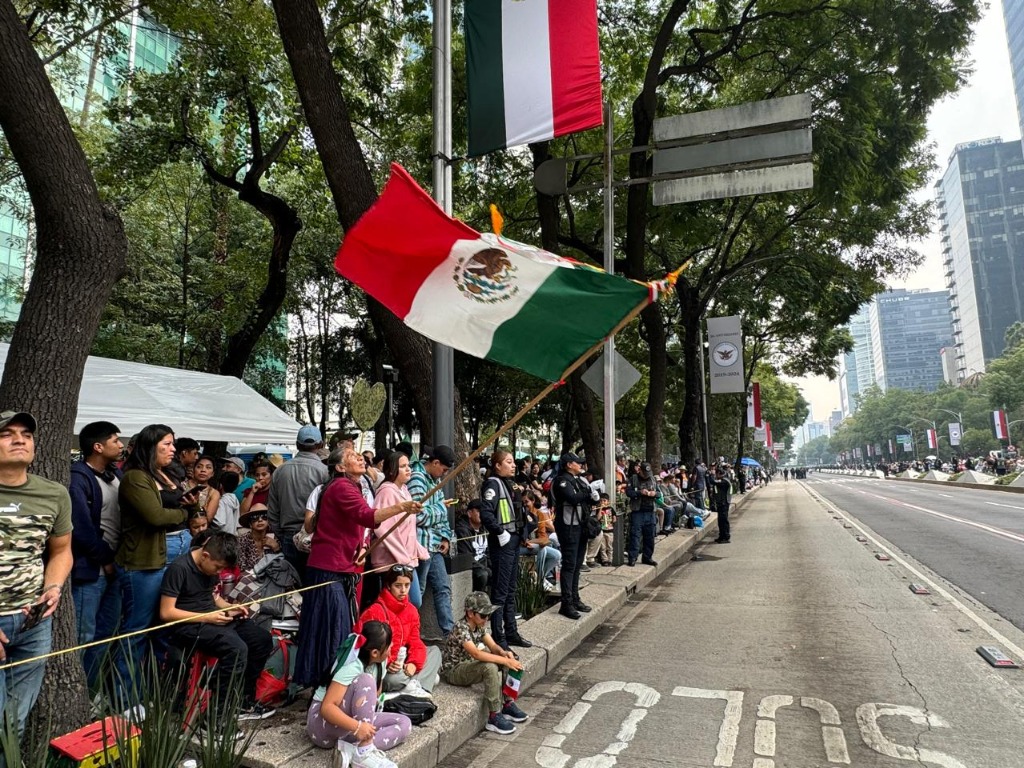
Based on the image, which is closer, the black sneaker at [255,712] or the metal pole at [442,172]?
the black sneaker at [255,712]

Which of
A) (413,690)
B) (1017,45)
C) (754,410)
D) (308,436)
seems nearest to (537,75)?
(308,436)

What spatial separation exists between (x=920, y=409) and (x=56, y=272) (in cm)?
11955

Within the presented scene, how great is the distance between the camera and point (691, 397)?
74.3 ft

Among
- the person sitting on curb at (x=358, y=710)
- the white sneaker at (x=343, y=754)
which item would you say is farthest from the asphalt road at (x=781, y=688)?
the white sneaker at (x=343, y=754)

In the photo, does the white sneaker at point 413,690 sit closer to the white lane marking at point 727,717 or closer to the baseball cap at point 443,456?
the baseball cap at point 443,456

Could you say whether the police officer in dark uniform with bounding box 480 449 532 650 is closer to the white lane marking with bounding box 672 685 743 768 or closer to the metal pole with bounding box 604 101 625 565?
the white lane marking with bounding box 672 685 743 768

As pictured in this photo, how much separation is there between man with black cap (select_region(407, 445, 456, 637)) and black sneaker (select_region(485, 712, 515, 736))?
122cm

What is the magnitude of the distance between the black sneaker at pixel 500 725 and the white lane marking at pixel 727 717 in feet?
4.67

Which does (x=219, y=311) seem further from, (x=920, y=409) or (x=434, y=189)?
(x=920, y=409)

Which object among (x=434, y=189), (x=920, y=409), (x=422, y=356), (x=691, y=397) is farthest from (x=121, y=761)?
(x=920, y=409)

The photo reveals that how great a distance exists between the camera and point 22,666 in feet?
10.4

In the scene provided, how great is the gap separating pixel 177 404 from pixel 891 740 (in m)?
10.8

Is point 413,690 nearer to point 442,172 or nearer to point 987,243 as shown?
point 442,172

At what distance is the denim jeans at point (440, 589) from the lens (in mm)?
5680
